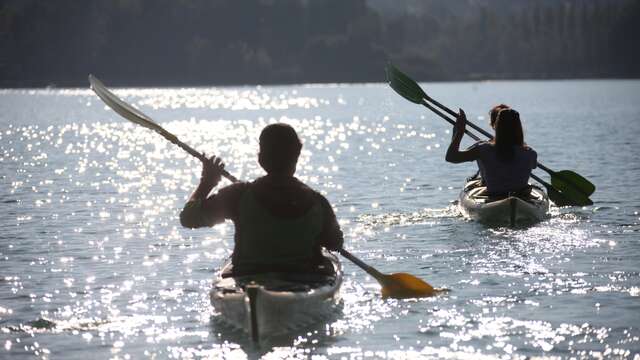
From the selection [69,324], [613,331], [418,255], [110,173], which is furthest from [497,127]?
[110,173]

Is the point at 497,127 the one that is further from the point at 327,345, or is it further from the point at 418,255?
the point at 327,345

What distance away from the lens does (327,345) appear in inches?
504

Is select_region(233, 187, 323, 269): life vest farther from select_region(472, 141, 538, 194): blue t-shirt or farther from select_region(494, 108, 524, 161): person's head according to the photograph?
select_region(472, 141, 538, 194): blue t-shirt

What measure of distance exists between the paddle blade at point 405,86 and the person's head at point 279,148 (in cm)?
1116

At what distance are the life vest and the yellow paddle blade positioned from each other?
2.20 meters

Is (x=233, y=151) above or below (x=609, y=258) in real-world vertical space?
above

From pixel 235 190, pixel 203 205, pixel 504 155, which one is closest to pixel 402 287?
pixel 235 190

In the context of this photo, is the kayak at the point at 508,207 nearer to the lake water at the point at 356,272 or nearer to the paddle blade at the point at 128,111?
the lake water at the point at 356,272

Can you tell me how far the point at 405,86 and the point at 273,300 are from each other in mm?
11978

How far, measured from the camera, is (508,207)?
21031 millimetres

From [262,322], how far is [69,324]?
9.83 ft

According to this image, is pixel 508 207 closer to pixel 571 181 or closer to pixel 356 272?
pixel 571 181

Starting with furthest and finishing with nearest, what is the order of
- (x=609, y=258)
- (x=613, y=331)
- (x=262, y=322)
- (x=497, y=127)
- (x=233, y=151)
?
(x=233, y=151) < (x=497, y=127) < (x=609, y=258) < (x=613, y=331) < (x=262, y=322)

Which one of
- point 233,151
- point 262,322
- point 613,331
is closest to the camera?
point 262,322
